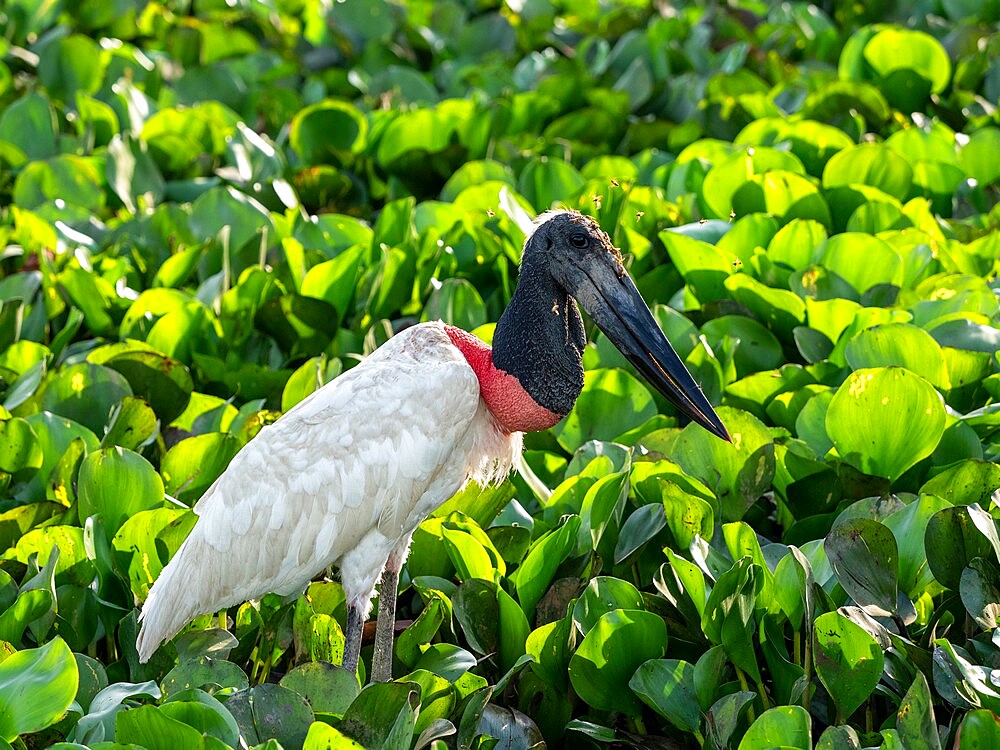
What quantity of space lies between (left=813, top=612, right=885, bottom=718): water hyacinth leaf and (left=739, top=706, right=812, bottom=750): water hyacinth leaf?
319mm

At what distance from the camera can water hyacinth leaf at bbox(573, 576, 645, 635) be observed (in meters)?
4.20

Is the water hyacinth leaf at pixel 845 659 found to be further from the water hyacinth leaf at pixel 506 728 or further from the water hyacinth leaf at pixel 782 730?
the water hyacinth leaf at pixel 506 728

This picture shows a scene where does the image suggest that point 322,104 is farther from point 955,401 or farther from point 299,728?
point 299,728

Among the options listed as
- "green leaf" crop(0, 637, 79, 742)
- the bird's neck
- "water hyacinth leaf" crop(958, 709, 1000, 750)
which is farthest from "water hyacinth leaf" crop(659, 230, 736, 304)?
"green leaf" crop(0, 637, 79, 742)

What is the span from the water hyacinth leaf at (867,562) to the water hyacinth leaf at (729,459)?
0.57 m

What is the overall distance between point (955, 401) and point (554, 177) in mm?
2598

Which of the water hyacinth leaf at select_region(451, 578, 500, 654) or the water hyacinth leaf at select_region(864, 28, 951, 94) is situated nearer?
the water hyacinth leaf at select_region(451, 578, 500, 654)

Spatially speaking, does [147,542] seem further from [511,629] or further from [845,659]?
[845,659]

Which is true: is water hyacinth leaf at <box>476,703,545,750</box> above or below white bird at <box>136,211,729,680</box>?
below

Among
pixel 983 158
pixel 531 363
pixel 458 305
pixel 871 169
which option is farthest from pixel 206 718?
pixel 983 158

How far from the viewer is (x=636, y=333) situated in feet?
14.7

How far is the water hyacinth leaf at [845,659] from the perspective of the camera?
3793 millimetres

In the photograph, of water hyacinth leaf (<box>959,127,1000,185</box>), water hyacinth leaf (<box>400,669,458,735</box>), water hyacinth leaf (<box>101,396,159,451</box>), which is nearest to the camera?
water hyacinth leaf (<box>400,669,458,735</box>)

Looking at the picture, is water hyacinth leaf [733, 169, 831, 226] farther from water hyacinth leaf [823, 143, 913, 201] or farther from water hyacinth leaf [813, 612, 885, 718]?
water hyacinth leaf [813, 612, 885, 718]
